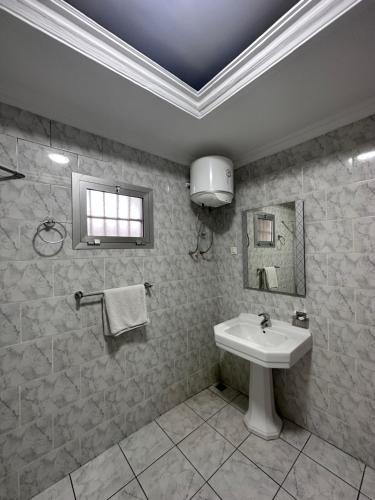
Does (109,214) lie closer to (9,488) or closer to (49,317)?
(49,317)

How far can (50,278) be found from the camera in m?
1.25

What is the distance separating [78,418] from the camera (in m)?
1.33

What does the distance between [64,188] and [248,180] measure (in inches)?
60.3

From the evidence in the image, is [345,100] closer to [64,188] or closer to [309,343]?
[309,343]

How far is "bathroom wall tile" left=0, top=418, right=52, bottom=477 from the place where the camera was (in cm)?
110

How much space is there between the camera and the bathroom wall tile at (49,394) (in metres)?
1.16

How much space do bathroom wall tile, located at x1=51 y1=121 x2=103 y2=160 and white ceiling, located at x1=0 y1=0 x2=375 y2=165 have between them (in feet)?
0.14

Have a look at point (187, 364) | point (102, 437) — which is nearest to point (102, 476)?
point (102, 437)

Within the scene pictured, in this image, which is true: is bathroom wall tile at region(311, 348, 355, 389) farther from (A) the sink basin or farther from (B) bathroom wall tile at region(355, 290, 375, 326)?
(B) bathroom wall tile at region(355, 290, 375, 326)

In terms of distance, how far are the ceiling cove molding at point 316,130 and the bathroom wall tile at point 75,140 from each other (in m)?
1.25

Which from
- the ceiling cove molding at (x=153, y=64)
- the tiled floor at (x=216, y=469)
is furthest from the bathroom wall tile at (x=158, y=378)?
the ceiling cove molding at (x=153, y=64)

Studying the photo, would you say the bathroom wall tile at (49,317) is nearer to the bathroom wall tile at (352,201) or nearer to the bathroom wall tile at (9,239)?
the bathroom wall tile at (9,239)

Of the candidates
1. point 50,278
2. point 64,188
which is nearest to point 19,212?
point 64,188

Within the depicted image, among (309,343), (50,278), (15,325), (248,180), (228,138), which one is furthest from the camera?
(248,180)
